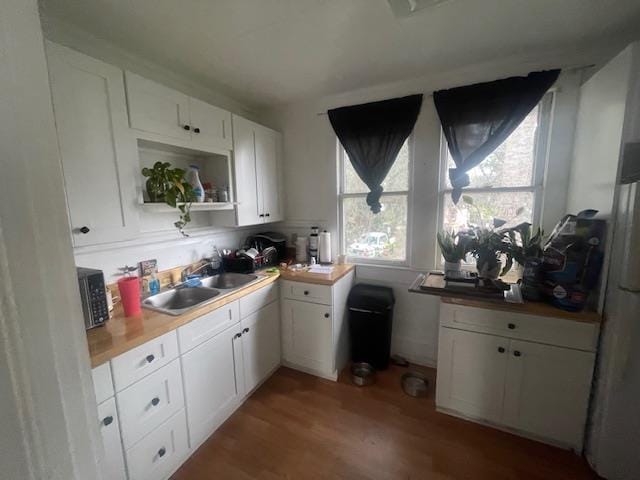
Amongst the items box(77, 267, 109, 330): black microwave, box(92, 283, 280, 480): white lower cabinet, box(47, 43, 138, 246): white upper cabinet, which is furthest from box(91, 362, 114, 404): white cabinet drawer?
box(47, 43, 138, 246): white upper cabinet

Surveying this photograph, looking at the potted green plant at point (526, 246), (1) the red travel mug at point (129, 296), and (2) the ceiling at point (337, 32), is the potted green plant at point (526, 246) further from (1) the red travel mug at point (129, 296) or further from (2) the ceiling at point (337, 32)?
(1) the red travel mug at point (129, 296)

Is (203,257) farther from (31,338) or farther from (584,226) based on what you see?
(584,226)

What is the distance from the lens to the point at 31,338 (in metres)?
0.35

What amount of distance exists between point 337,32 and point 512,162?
5.13 feet

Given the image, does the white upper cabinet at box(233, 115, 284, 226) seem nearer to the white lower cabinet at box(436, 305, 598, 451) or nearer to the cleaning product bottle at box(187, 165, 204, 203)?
the cleaning product bottle at box(187, 165, 204, 203)

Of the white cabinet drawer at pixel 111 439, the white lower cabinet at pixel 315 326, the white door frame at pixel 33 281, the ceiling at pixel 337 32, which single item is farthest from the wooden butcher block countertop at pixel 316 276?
the white door frame at pixel 33 281

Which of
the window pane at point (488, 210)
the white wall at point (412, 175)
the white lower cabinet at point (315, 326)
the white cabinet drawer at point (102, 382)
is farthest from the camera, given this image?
the white lower cabinet at point (315, 326)

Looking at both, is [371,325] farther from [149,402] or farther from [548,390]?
[149,402]

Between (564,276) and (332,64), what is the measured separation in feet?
6.58

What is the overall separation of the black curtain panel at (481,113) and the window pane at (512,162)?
134mm

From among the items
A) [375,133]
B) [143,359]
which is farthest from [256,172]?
[143,359]

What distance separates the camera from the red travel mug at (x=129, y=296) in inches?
57.7

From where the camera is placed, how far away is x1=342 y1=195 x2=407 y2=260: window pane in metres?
2.46

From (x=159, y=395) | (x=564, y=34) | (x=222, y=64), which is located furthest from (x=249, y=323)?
(x=564, y=34)
